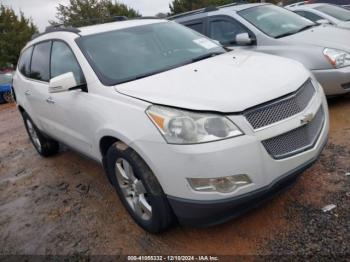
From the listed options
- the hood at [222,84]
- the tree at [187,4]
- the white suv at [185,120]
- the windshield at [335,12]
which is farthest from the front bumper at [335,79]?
the tree at [187,4]

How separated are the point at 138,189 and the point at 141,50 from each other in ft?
4.78

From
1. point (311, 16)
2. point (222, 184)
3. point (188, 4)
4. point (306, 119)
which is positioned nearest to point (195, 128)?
point (222, 184)

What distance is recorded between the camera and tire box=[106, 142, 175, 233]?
275 centimetres

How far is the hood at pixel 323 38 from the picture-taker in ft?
17.1

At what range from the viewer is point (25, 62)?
5391 millimetres

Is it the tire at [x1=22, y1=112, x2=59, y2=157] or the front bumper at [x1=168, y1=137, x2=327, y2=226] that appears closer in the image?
the front bumper at [x1=168, y1=137, x2=327, y2=226]

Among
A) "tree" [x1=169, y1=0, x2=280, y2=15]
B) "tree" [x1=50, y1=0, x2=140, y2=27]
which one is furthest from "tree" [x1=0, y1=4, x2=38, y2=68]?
"tree" [x1=169, y1=0, x2=280, y2=15]

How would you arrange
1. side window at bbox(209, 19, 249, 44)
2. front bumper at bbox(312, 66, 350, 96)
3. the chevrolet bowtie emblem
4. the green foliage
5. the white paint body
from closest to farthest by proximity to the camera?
the white paint body < the chevrolet bowtie emblem < front bumper at bbox(312, 66, 350, 96) < side window at bbox(209, 19, 249, 44) < the green foliage

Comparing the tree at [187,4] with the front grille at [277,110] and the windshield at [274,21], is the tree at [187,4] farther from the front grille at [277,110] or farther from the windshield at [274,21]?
the front grille at [277,110]

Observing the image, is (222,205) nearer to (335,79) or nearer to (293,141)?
(293,141)

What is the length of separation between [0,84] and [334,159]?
15.0m

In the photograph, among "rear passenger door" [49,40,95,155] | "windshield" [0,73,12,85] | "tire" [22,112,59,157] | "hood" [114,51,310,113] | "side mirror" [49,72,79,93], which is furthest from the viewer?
"windshield" [0,73,12,85]

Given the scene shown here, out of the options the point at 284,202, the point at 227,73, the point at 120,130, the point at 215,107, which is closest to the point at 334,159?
the point at 284,202

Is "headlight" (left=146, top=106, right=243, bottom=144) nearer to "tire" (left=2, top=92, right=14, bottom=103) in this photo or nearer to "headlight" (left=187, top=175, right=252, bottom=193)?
"headlight" (left=187, top=175, right=252, bottom=193)
